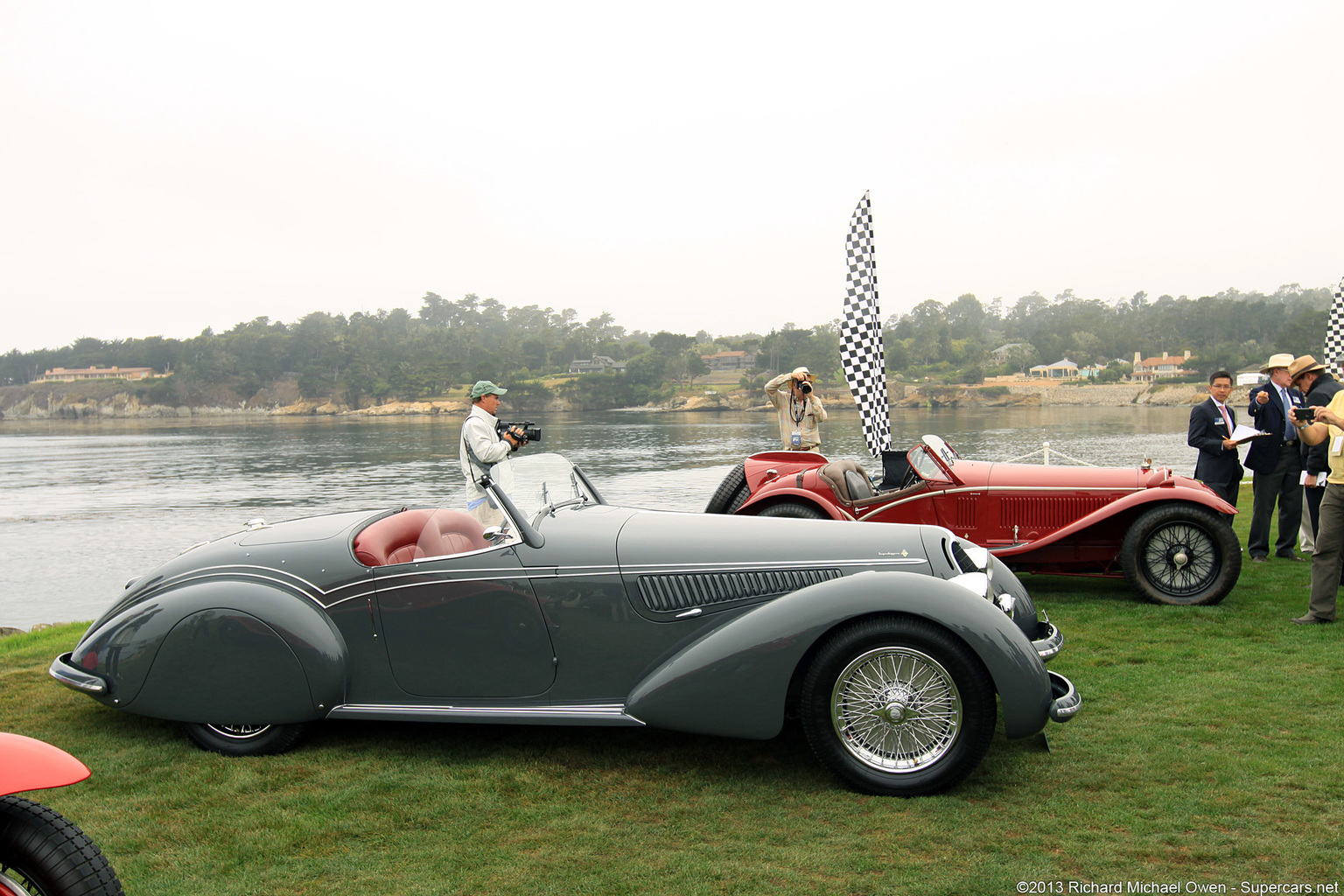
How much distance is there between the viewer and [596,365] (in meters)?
126

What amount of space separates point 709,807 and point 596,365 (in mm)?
123941

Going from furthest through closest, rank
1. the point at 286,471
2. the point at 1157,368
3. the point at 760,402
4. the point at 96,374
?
the point at 96,374 → the point at 1157,368 → the point at 760,402 → the point at 286,471

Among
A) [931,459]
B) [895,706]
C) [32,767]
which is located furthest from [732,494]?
[32,767]

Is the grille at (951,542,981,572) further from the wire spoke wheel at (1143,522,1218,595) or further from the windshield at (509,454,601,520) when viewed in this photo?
the wire spoke wheel at (1143,522,1218,595)

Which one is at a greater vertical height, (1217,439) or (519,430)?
(519,430)

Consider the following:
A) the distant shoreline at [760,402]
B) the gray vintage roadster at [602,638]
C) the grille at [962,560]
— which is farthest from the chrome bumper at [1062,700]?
the distant shoreline at [760,402]

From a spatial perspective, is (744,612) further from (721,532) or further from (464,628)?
(464,628)

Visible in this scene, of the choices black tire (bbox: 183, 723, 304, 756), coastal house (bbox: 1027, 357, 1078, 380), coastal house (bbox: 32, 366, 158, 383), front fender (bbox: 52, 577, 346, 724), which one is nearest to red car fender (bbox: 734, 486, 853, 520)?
front fender (bbox: 52, 577, 346, 724)

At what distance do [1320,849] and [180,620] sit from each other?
4850 millimetres

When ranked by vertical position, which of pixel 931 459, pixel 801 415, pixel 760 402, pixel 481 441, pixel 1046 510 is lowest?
pixel 1046 510

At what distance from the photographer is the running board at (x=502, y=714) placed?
13.2 feet

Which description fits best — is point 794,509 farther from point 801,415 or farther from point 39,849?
point 39,849

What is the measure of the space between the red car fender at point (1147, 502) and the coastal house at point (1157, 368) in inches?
4169

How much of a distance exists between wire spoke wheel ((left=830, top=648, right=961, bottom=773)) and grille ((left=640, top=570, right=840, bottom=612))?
52 cm
